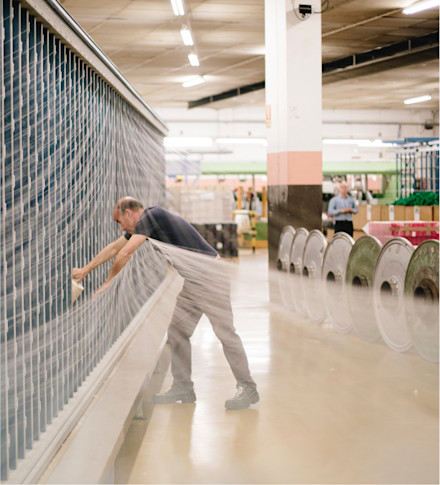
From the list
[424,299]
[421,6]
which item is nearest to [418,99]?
[421,6]

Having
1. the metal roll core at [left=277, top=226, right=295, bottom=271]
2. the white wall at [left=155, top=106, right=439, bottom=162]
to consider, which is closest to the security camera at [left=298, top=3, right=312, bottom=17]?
the metal roll core at [left=277, top=226, right=295, bottom=271]

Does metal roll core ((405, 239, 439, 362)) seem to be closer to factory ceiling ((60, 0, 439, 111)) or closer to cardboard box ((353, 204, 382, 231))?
factory ceiling ((60, 0, 439, 111))

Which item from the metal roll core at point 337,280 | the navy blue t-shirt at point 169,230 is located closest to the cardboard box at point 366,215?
the metal roll core at point 337,280

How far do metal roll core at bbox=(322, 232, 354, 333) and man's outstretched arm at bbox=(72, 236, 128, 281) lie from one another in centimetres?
292

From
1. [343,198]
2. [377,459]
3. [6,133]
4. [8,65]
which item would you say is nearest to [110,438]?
[377,459]

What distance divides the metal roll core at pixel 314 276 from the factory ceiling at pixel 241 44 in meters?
3.02

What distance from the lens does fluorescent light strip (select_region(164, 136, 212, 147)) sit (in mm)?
22750

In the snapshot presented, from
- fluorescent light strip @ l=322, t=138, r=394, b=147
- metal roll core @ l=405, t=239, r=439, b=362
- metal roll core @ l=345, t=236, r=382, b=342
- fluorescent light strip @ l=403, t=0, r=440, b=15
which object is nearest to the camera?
metal roll core @ l=405, t=239, r=439, b=362

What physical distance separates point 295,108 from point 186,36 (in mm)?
4866

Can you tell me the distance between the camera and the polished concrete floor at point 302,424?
130 inches

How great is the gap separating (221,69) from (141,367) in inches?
501

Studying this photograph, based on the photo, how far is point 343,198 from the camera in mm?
11469

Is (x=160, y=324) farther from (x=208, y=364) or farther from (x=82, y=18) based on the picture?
(x=82, y=18)

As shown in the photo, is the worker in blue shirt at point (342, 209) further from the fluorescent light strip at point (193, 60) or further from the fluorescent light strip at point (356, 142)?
the fluorescent light strip at point (356, 142)
